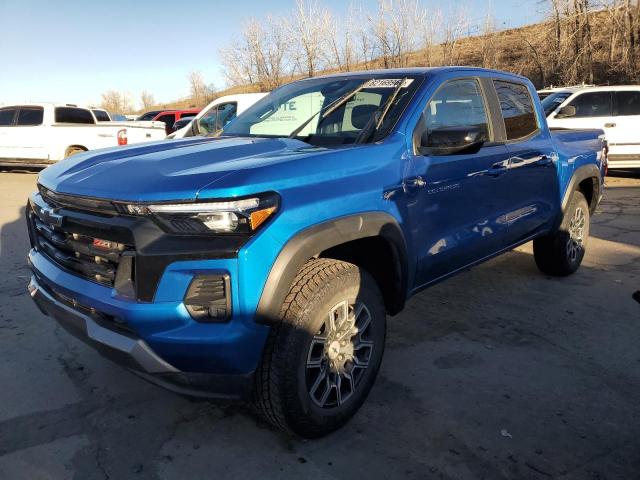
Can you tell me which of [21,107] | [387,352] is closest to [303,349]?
[387,352]

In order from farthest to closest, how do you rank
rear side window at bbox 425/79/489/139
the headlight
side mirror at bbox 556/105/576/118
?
side mirror at bbox 556/105/576/118
rear side window at bbox 425/79/489/139
the headlight

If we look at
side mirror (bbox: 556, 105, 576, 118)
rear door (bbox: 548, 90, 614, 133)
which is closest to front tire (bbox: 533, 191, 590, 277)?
side mirror (bbox: 556, 105, 576, 118)

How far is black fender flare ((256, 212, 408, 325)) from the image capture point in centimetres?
224

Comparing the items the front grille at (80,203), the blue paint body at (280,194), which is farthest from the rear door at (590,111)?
the front grille at (80,203)

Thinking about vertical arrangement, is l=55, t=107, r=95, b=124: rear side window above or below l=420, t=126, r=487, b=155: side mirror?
above

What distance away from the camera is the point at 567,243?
5.03 m

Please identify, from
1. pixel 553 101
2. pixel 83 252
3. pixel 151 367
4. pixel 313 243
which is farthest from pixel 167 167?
pixel 553 101

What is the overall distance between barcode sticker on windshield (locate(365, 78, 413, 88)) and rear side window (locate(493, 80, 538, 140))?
1075 mm

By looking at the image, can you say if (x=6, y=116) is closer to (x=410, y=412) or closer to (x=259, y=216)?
(x=259, y=216)

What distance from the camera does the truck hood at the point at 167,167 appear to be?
7.27 ft

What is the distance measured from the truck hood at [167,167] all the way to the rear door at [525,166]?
185 cm

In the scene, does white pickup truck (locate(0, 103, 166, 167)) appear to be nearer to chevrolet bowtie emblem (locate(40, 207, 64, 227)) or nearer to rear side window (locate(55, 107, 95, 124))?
rear side window (locate(55, 107, 95, 124))

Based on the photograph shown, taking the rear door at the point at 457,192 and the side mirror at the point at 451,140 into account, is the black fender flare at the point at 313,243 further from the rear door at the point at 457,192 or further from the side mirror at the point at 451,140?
the side mirror at the point at 451,140

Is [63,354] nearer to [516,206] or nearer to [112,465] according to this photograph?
[112,465]
